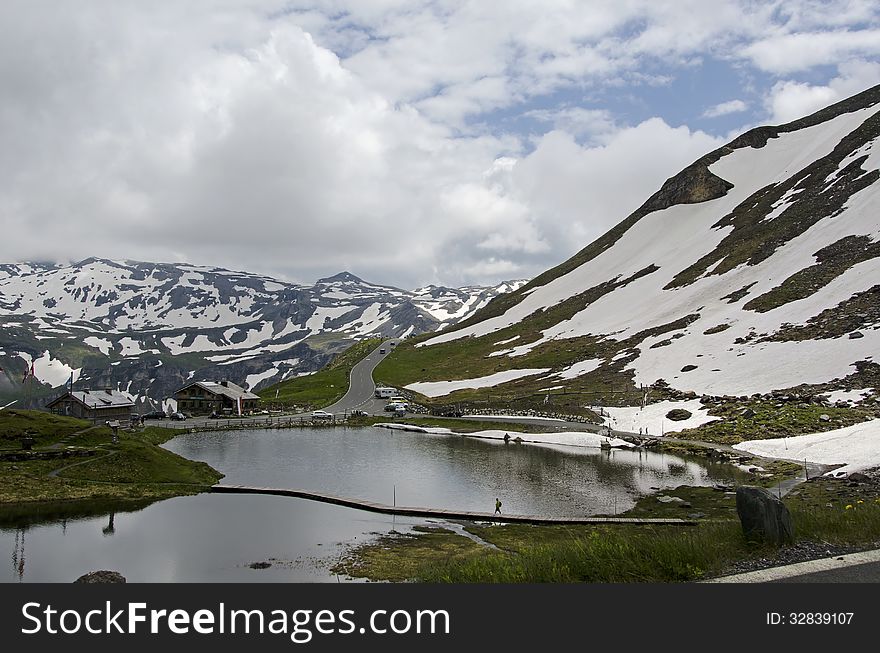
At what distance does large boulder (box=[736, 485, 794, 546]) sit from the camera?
1572cm

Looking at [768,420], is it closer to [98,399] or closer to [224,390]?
[98,399]

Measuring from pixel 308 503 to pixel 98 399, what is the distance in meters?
→ 75.2

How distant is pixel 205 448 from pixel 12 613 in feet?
227

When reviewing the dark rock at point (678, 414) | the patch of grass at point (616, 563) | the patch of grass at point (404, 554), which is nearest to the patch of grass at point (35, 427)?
the patch of grass at point (404, 554)

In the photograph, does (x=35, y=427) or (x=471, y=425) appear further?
(x=471, y=425)

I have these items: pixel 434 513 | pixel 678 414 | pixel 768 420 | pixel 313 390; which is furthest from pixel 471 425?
pixel 313 390

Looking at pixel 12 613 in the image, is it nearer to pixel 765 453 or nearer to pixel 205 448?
pixel 765 453

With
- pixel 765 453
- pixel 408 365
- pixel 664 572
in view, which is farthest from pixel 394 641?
pixel 408 365

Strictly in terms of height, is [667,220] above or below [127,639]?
above

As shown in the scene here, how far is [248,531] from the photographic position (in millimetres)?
37469

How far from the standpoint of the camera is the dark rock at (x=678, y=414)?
72.9 m

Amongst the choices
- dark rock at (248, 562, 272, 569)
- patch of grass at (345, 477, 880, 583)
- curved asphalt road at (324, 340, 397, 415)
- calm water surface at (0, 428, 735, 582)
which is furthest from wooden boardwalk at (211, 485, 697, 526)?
curved asphalt road at (324, 340, 397, 415)

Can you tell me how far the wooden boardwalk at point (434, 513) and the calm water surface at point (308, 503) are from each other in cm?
101

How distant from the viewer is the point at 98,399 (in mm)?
102875
